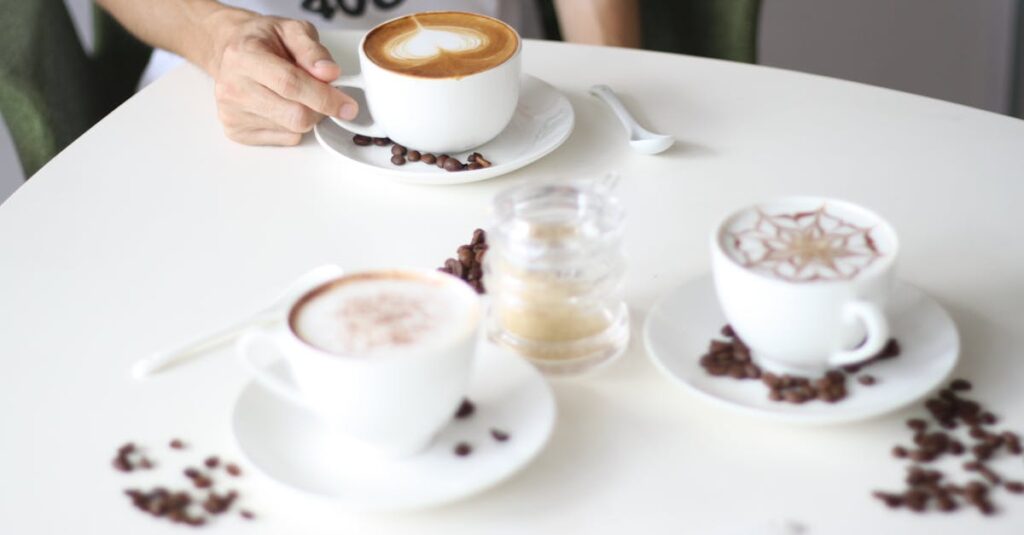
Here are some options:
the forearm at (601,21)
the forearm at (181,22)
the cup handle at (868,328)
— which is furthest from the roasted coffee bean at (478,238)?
the forearm at (601,21)

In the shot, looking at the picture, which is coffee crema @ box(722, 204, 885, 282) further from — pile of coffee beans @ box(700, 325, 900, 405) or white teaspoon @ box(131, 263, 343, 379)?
white teaspoon @ box(131, 263, 343, 379)

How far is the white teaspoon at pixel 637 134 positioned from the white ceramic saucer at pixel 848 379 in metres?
0.31

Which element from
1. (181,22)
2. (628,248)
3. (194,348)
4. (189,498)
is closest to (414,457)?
(189,498)

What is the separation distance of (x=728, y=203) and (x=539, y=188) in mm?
285

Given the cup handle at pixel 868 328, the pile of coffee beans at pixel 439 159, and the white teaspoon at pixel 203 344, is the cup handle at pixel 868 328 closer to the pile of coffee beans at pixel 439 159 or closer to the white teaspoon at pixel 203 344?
the white teaspoon at pixel 203 344

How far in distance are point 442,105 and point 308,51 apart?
0.23 meters

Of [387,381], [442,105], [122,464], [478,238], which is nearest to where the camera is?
[387,381]

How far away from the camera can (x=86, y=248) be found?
1.23m

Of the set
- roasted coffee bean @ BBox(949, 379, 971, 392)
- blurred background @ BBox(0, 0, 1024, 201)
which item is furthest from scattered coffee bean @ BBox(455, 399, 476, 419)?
blurred background @ BBox(0, 0, 1024, 201)

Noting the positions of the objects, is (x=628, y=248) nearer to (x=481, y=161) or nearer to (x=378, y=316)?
(x=481, y=161)

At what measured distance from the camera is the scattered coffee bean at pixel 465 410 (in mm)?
918

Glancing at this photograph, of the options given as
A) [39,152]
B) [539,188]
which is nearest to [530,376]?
[539,188]

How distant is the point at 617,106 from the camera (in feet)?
4.69

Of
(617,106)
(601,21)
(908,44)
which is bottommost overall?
(908,44)
